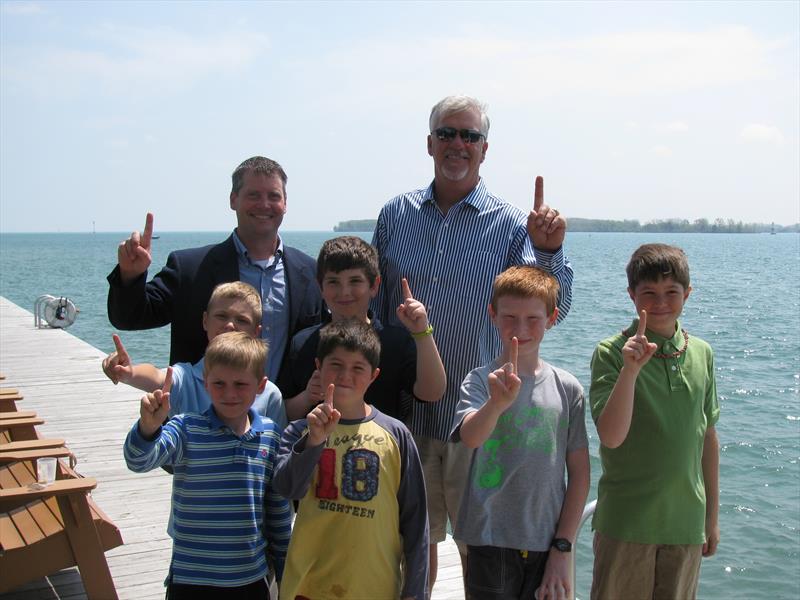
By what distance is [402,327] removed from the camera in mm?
3428

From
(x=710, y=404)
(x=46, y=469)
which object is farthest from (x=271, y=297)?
(x=46, y=469)

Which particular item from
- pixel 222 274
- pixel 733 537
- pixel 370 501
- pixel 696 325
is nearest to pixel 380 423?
pixel 370 501

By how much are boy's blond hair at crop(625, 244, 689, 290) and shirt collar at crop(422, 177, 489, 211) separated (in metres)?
0.82

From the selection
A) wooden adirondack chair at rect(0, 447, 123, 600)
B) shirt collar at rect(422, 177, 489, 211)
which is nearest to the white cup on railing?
wooden adirondack chair at rect(0, 447, 123, 600)

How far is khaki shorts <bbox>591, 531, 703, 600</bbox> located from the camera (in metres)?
3.08

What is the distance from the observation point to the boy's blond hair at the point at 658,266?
3090 mm

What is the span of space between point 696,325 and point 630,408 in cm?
2593

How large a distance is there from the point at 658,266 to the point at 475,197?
0.96 m

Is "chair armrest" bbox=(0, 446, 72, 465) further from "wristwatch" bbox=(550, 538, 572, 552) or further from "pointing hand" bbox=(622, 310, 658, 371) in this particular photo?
"pointing hand" bbox=(622, 310, 658, 371)

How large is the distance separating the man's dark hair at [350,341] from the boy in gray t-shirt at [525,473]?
0.37m

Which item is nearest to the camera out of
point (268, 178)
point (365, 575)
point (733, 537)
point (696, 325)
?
point (365, 575)

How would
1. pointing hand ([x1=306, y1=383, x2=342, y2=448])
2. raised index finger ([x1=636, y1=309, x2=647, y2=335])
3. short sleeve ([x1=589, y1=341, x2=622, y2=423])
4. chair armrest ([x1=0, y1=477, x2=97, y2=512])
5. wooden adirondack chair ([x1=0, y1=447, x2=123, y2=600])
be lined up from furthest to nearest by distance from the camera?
wooden adirondack chair ([x1=0, y1=447, x2=123, y2=600]) → chair armrest ([x1=0, y1=477, x2=97, y2=512]) → short sleeve ([x1=589, y1=341, x2=622, y2=423]) → raised index finger ([x1=636, y1=309, x2=647, y2=335]) → pointing hand ([x1=306, y1=383, x2=342, y2=448])

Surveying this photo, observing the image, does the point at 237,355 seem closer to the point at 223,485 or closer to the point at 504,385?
the point at 223,485

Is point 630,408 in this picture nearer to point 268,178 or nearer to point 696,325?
point 268,178
